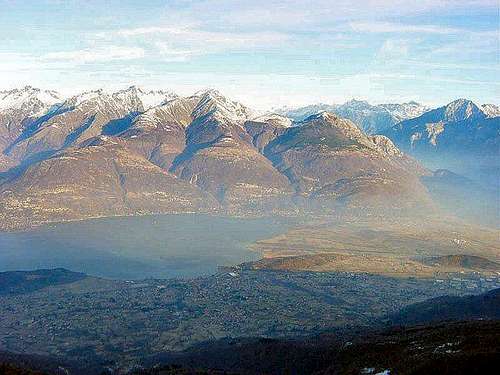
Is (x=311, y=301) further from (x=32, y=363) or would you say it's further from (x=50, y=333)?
(x=32, y=363)

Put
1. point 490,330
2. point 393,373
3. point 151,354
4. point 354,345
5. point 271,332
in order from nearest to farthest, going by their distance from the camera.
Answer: point 393,373, point 490,330, point 354,345, point 151,354, point 271,332

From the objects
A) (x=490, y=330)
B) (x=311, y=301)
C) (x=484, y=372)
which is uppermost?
(x=484, y=372)

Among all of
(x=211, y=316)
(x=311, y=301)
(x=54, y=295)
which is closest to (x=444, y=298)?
(x=311, y=301)

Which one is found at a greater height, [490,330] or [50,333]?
[490,330]

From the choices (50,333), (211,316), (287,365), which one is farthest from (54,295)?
(287,365)

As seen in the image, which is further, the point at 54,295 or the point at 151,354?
the point at 54,295

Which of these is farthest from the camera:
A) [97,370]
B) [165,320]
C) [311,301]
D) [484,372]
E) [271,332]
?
[311,301]

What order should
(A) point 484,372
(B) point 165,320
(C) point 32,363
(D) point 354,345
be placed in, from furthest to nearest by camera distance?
1. (B) point 165,320
2. (C) point 32,363
3. (D) point 354,345
4. (A) point 484,372

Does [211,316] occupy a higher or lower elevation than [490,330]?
lower

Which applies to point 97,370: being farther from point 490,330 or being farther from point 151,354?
point 490,330
